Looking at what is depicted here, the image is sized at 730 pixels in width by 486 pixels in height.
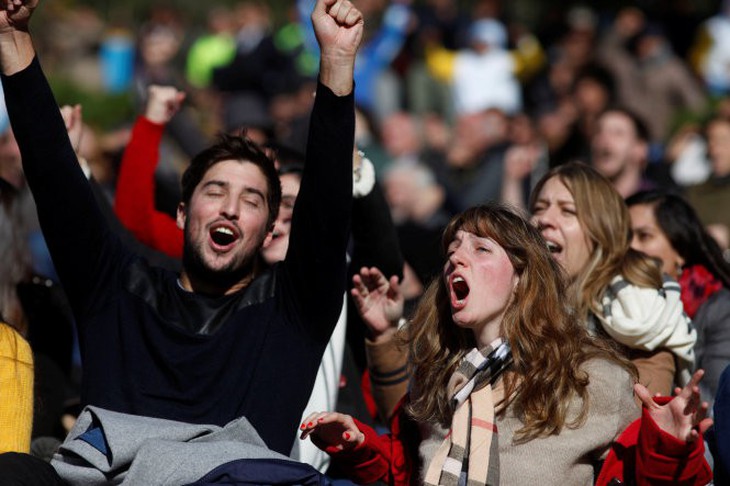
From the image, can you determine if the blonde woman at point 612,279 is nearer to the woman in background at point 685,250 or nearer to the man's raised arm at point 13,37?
the woman in background at point 685,250

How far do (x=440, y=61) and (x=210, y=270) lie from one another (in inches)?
426

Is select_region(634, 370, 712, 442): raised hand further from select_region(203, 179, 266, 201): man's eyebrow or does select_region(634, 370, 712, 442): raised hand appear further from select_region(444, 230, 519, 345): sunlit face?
select_region(203, 179, 266, 201): man's eyebrow

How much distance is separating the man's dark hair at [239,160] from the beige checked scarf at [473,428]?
1.03 m

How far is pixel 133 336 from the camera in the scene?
14.4ft

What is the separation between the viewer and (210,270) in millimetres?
4504

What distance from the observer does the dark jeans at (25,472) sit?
3730 millimetres

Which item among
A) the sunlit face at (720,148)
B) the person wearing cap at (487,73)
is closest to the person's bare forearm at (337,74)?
the sunlit face at (720,148)

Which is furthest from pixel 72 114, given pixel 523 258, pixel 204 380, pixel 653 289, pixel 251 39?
pixel 251 39

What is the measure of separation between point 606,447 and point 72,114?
274cm

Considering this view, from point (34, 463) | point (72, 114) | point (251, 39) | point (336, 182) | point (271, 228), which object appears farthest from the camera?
point (251, 39)

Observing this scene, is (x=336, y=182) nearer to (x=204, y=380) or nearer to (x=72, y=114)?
(x=204, y=380)

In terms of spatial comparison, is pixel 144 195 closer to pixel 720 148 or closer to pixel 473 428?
pixel 473 428

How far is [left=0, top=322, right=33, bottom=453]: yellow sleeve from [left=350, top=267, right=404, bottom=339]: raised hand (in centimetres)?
125

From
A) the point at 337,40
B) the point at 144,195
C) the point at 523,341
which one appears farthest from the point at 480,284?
the point at 144,195
